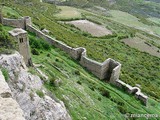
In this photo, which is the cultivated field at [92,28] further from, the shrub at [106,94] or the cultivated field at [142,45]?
the shrub at [106,94]

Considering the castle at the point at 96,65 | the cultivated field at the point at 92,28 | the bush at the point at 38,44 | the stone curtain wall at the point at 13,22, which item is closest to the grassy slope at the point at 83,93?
the bush at the point at 38,44

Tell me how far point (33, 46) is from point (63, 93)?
33.7ft

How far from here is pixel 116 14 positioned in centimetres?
14400

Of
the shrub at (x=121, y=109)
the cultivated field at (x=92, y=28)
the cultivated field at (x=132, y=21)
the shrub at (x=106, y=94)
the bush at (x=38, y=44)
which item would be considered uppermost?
the bush at (x=38, y=44)

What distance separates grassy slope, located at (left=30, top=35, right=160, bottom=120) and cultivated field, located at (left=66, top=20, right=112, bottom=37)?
1758 inches

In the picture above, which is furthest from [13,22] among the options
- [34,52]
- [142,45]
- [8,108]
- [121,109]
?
[142,45]

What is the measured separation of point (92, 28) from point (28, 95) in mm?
68685

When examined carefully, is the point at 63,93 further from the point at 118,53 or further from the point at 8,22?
the point at 118,53

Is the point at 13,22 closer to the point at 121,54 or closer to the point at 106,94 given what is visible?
the point at 106,94

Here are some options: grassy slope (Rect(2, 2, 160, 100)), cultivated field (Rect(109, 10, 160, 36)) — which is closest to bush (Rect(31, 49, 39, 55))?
grassy slope (Rect(2, 2, 160, 100))

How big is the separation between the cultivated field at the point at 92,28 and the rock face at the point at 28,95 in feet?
195

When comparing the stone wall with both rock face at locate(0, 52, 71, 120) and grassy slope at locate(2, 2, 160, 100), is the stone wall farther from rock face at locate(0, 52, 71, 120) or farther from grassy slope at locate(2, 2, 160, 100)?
rock face at locate(0, 52, 71, 120)

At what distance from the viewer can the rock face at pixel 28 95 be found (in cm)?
1816

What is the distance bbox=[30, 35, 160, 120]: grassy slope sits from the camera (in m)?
25.2
